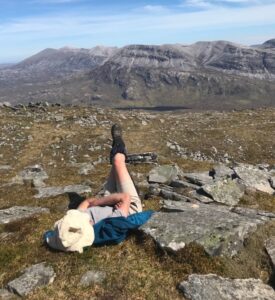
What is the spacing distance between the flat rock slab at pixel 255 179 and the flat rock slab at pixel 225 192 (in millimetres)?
2191

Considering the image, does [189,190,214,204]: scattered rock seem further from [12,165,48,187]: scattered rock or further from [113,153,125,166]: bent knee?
[12,165,48,187]: scattered rock

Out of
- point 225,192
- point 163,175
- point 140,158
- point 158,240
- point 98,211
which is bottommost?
point 140,158

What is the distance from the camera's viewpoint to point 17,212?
68.0ft

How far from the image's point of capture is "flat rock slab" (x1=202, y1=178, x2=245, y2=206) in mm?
20375

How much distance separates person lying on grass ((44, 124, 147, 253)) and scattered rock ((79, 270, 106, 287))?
1.33 metres

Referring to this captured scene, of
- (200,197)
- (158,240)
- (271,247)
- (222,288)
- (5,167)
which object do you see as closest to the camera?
(222,288)

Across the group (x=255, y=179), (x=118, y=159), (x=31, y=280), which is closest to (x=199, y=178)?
(x=255, y=179)

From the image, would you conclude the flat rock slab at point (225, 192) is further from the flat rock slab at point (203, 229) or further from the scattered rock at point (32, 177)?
the scattered rock at point (32, 177)

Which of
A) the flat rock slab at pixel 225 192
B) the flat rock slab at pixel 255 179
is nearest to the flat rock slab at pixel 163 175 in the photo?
the flat rock slab at pixel 255 179

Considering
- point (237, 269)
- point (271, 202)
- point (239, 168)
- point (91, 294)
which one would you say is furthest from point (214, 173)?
point (91, 294)

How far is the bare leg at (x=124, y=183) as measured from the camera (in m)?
16.1

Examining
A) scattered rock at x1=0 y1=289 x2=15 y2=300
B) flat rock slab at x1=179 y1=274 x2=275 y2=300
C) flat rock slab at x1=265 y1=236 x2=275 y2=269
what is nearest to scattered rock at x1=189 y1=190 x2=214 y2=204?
flat rock slab at x1=265 y1=236 x2=275 y2=269

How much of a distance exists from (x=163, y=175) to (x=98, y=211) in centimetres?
1012

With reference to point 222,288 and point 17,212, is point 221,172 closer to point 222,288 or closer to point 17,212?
point 17,212
